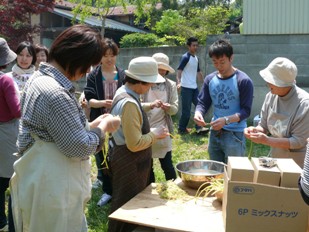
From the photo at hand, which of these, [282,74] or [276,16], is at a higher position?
[276,16]

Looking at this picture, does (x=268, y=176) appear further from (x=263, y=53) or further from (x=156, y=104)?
(x=263, y=53)

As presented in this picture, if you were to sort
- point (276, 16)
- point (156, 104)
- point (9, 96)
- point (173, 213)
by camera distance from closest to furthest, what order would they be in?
point (173, 213)
point (9, 96)
point (156, 104)
point (276, 16)

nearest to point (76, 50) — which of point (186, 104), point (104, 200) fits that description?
point (104, 200)

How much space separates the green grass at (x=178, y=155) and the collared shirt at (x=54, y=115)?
6.65 ft

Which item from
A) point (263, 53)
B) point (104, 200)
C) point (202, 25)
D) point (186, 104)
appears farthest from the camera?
point (202, 25)

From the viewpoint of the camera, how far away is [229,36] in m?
7.70

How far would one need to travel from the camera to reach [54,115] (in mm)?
1827

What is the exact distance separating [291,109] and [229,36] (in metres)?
5.07

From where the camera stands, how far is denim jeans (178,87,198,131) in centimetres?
728

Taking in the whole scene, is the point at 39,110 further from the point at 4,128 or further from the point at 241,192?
the point at 4,128

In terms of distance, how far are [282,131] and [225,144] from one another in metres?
0.67

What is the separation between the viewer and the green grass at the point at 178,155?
12.8 ft

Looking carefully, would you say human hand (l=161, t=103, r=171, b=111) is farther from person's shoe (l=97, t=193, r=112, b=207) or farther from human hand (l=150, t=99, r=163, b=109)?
person's shoe (l=97, t=193, r=112, b=207)

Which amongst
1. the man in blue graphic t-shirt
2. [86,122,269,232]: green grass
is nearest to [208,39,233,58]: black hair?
the man in blue graphic t-shirt
